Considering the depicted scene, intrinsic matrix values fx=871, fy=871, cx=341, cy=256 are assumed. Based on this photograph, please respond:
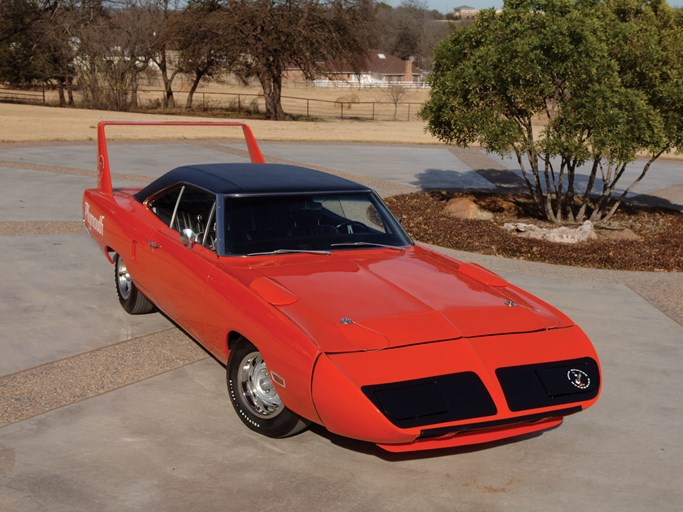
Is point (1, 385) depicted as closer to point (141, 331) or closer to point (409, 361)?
point (141, 331)

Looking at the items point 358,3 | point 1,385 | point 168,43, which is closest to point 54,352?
point 1,385

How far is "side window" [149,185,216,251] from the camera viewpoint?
20.3 feet

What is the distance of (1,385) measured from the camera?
6078 mm

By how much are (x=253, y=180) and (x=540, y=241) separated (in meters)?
6.49

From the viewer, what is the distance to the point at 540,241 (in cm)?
1209

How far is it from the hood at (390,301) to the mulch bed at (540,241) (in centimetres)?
540

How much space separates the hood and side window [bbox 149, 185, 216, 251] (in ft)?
2.11

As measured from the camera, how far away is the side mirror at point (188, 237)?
6.10m

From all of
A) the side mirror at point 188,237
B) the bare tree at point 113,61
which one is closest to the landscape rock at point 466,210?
the side mirror at point 188,237

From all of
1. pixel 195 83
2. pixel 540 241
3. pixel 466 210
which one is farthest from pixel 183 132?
pixel 195 83

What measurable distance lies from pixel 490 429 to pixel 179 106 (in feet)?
162

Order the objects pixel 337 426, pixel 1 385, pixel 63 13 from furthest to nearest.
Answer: pixel 63 13 < pixel 1 385 < pixel 337 426

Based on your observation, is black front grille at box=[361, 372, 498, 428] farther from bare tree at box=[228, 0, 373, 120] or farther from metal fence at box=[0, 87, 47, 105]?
metal fence at box=[0, 87, 47, 105]

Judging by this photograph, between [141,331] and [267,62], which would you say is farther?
[267,62]
